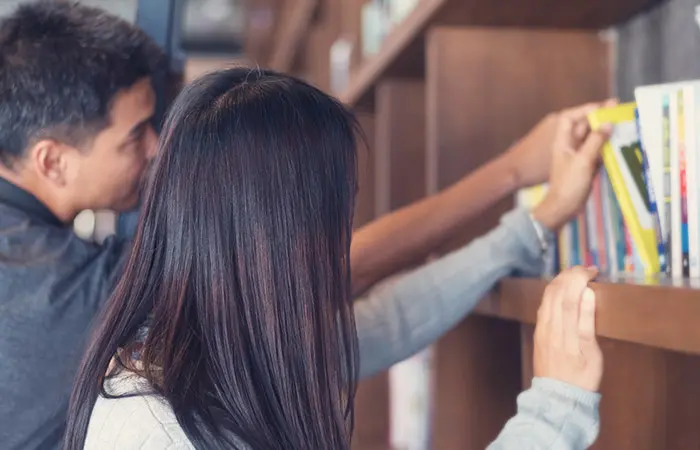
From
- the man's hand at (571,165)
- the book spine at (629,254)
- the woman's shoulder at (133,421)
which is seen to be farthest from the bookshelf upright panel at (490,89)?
the woman's shoulder at (133,421)

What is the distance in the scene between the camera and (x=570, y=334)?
0.88 metres

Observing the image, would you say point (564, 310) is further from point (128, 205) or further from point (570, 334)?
point (128, 205)

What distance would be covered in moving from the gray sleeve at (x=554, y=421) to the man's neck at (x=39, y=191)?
2.05 feet

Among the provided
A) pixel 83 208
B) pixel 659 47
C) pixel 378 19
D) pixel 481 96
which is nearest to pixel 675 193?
pixel 659 47

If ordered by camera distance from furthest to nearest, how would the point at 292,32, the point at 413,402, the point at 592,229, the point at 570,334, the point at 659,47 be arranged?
the point at 292,32 < the point at 413,402 < the point at 659,47 < the point at 592,229 < the point at 570,334

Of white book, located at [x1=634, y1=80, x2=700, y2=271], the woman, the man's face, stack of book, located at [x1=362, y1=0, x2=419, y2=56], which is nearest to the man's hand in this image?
white book, located at [x1=634, y1=80, x2=700, y2=271]

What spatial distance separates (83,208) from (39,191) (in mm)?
57

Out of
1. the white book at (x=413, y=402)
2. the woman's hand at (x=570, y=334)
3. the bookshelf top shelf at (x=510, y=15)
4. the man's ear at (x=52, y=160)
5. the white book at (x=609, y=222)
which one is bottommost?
the white book at (x=413, y=402)

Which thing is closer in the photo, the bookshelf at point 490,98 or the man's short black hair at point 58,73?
the man's short black hair at point 58,73

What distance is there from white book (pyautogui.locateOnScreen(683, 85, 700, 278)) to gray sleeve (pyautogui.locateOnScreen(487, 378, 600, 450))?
0.63 ft

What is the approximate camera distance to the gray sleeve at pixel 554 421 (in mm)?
838

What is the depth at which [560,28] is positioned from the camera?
5.01ft

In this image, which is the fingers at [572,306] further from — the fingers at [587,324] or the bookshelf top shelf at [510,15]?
the bookshelf top shelf at [510,15]

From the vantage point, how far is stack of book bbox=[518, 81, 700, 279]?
0.94 m
